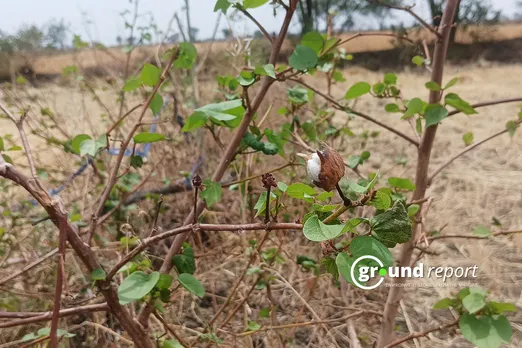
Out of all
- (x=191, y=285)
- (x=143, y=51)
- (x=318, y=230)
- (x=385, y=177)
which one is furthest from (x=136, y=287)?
(x=143, y=51)

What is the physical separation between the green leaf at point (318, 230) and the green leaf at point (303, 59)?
0.71ft

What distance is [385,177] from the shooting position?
4.13 ft

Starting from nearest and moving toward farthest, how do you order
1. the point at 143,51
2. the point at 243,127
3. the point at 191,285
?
1. the point at 191,285
2. the point at 243,127
3. the point at 143,51

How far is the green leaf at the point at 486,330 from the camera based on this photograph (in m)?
0.31

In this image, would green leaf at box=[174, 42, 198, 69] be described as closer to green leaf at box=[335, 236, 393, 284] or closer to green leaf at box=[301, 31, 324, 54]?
green leaf at box=[301, 31, 324, 54]

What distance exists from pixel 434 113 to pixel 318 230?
0.29 metres

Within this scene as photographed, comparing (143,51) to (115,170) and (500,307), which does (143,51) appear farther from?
(500,307)

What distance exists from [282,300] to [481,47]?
1.97 meters

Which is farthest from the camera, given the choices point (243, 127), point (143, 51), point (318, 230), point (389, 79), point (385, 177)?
point (143, 51)

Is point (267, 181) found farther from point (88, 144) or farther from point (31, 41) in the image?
point (31, 41)

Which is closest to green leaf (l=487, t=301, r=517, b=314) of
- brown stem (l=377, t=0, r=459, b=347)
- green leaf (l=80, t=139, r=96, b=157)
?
brown stem (l=377, t=0, r=459, b=347)

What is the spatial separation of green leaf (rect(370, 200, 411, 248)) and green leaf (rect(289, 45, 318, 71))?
0.21 metres

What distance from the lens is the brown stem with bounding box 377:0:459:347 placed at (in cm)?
47

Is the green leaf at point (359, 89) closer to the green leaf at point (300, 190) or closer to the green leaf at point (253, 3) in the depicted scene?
the green leaf at point (253, 3)
